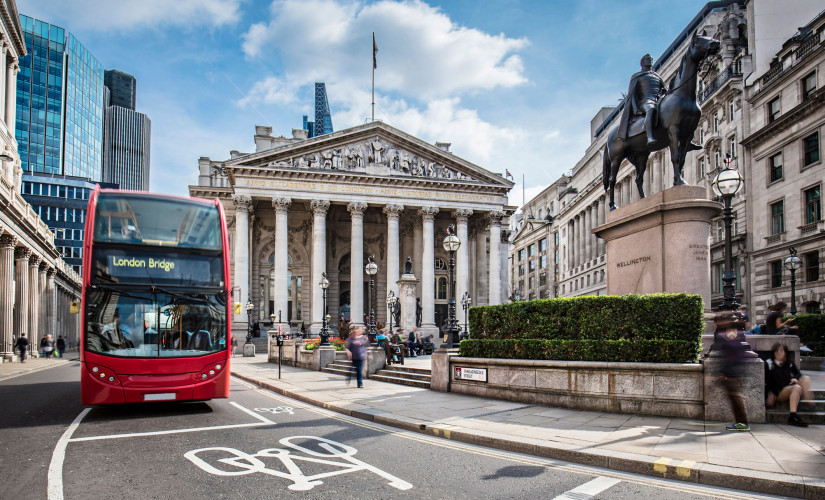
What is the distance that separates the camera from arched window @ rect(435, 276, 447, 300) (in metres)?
57.8

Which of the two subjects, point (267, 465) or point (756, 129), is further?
point (756, 129)

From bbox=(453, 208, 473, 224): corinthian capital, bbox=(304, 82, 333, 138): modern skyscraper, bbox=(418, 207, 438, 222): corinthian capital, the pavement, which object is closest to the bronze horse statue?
the pavement

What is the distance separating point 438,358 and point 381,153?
3631 cm

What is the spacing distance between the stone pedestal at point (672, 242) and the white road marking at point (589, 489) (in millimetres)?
6402

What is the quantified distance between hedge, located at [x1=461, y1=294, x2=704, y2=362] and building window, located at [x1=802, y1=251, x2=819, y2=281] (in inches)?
1070

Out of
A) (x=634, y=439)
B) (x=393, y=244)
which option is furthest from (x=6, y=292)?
(x=634, y=439)

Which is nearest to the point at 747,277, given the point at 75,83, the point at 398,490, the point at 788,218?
the point at 788,218

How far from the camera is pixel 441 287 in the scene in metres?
58.2

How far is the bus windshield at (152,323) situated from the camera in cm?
1133

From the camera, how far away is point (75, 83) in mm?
137000

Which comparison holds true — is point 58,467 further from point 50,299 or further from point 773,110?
point 50,299

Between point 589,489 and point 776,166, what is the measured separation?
36962 mm

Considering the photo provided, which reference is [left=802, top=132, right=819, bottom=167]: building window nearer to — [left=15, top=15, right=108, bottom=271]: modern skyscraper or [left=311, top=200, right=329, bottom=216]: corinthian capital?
[left=311, top=200, right=329, bottom=216]: corinthian capital

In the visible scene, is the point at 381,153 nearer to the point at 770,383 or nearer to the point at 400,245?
the point at 400,245
